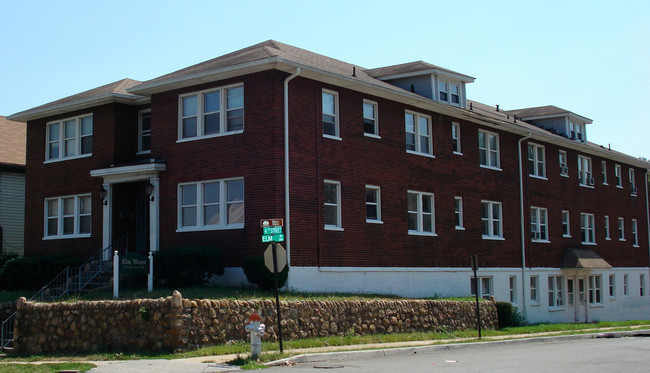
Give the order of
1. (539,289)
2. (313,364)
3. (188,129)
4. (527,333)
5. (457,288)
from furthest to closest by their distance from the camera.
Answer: (539,289)
(457,288)
(527,333)
(188,129)
(313,364)

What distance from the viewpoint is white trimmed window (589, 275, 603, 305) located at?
136 feet

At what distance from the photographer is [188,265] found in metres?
23.2

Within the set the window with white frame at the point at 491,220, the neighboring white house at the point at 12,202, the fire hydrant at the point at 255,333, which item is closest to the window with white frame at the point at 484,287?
the window with white frame at the point at 491,220

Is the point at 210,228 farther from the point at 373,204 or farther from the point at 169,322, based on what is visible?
the point at 169,322

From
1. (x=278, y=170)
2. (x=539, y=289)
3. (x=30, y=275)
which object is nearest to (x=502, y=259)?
(x=539, y=289)

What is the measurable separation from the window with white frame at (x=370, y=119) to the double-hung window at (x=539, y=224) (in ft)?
41.0

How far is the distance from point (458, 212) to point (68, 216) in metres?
15.5

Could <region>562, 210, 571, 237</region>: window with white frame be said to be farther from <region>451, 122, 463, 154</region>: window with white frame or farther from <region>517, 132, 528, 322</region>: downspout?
<region>451, 122, 463, 154</region>: window with white frame

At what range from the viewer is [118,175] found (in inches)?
1072

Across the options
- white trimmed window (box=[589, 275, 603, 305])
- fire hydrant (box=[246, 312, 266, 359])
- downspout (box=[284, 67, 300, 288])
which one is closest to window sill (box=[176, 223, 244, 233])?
downspout (box=[284, 67, 300, 288])

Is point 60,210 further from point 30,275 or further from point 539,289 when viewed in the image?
point 539,289

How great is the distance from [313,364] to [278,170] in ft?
26.6

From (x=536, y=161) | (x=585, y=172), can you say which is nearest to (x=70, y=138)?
(x=536, y=161)

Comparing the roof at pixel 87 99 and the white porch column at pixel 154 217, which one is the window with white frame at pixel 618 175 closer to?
the roof at pixel 87 99
